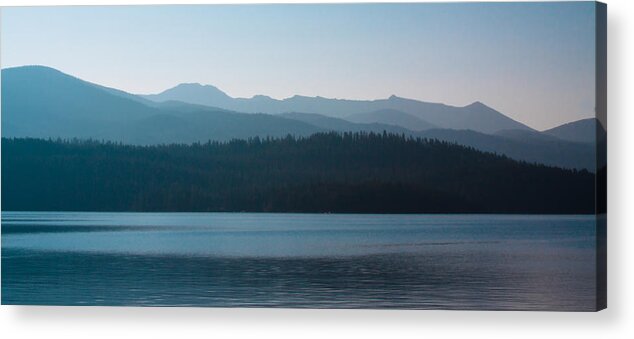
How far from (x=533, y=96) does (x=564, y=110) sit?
0.42 metres

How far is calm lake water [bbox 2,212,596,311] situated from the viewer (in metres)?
16.0

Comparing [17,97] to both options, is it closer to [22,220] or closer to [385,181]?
[22,220]

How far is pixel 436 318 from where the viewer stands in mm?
15953

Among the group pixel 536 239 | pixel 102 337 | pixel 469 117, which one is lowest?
pixel 102 337

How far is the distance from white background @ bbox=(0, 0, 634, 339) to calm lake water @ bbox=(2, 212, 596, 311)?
0.14 meters

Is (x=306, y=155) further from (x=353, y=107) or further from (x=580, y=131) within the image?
(x=580, y=131)

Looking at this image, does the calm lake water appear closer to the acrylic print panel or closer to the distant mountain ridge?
the acrylic print panel

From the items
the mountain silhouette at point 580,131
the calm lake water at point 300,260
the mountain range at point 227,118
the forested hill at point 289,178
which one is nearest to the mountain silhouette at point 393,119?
the mountain range at point 227,118

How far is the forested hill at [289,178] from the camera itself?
53.4 feet

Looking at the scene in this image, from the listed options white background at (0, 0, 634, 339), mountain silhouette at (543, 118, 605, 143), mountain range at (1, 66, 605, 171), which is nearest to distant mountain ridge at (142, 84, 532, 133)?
mountain range at (1, 66, 605, 171)

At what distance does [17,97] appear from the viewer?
1692 centimetres

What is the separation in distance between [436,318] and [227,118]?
339 cm

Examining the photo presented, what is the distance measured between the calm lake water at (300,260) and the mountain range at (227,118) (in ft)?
2.99

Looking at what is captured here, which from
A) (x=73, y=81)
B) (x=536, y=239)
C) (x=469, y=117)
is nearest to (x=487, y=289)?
(x=536, y=239)
